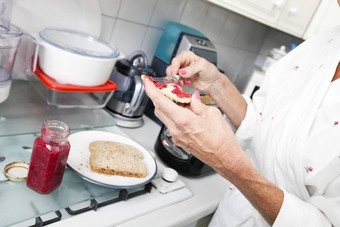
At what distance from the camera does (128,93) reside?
1073mm

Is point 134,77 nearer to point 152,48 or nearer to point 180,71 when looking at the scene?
point 180,71

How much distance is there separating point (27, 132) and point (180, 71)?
445 millimetres

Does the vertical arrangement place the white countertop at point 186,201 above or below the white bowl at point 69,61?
below

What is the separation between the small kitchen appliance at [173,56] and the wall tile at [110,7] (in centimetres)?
26

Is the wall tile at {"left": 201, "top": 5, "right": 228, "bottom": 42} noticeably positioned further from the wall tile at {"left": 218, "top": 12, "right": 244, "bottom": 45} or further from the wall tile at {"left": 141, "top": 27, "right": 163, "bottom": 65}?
the wall tile at {"left": 141, "top": 27, "right": 163, "bottom": 65}

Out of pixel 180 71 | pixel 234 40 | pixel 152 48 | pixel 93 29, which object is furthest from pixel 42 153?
pixel 234 40

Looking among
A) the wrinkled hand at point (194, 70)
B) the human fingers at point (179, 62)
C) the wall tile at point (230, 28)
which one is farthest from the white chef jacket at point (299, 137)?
the wall tile at point (230, 28)

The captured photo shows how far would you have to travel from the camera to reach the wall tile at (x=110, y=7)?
1.03 m

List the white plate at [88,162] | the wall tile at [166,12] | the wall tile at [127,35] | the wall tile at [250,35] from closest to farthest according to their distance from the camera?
the white plate at [88,162] → the wall tile at [127,35] → the wall tile at [166,12] → the wall tile at [250,35]

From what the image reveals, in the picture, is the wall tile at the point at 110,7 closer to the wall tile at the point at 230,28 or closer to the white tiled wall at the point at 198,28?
the white tiled wall at the point at 198,28

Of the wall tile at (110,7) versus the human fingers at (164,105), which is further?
the wall tile at (110,7)

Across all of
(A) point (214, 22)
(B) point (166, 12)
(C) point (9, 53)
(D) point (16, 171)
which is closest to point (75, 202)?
(D) point (16, 171)

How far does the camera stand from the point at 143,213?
0.72m

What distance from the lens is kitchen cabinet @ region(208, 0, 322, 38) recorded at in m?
1.08
